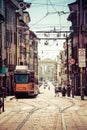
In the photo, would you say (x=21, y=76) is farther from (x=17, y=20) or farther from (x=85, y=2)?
(x=17, y=20)

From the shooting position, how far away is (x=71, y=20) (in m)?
71.8

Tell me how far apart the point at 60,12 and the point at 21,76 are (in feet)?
35.4

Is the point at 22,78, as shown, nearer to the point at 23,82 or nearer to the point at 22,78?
the point at 22,78

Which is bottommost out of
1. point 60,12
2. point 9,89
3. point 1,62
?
point 9,89

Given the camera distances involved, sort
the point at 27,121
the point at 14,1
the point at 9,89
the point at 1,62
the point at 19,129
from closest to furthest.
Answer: the point at 19,129
the point at 27,121
the point at 1,62
the point at 9,89
the point at 14,1

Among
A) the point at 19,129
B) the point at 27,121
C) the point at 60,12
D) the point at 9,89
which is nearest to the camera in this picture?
the point at 19,129

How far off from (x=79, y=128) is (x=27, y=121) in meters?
4.38

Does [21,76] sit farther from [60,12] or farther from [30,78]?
[60,12]

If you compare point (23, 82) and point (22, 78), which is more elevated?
A: point (22, 78)

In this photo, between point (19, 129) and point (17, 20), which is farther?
point (17, 20)

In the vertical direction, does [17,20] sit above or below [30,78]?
above

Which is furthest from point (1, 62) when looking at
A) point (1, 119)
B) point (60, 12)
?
point (1, 119)

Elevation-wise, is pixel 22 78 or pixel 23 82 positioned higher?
pixel 22 78

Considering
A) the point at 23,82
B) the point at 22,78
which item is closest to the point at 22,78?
the point at 22,78
